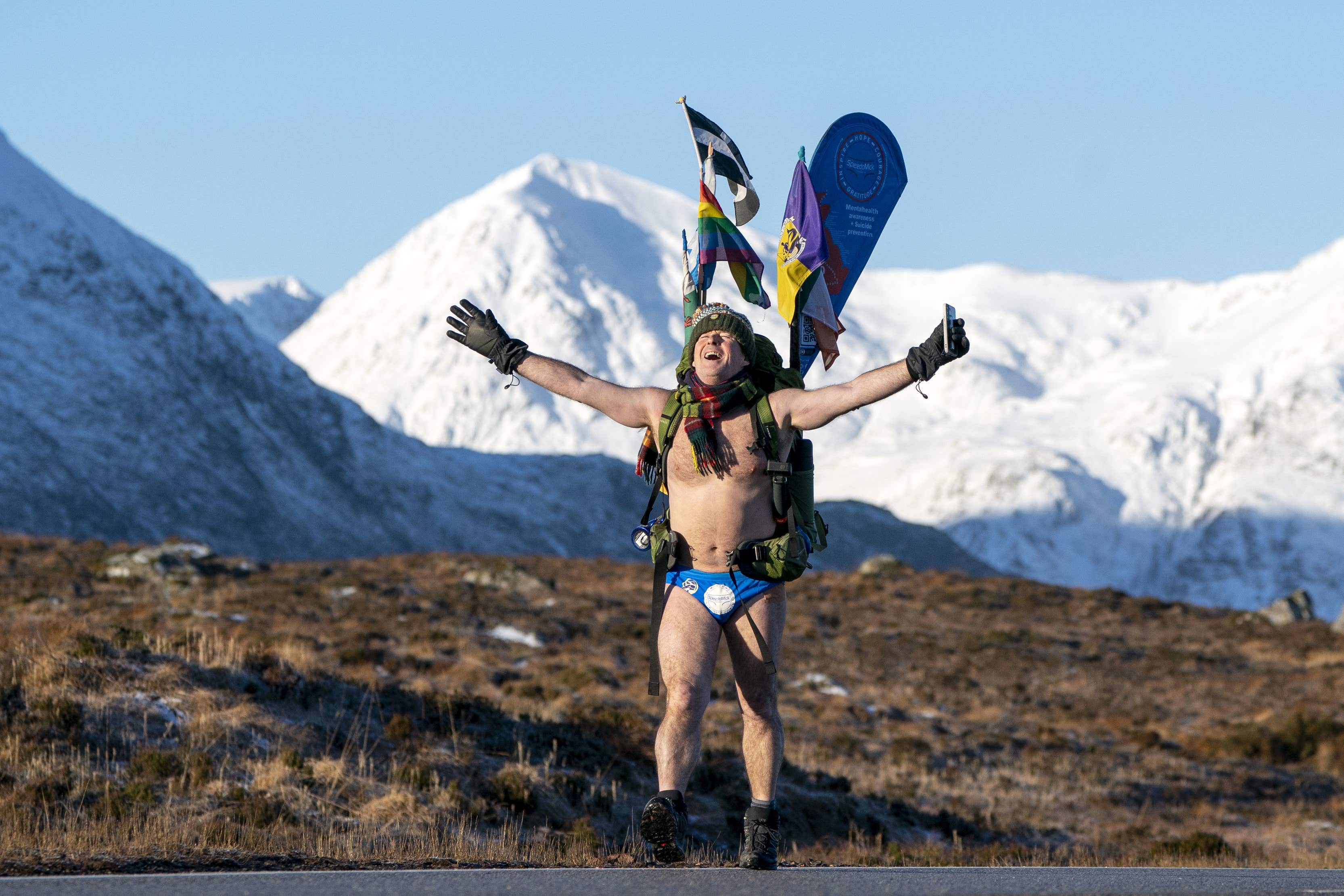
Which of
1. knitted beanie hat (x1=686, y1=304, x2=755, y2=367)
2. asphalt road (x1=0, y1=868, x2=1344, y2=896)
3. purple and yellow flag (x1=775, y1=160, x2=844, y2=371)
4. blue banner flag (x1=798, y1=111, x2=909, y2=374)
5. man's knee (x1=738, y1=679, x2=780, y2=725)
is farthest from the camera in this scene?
blue banner flag (x1=798, y1=111, x2=909, y2=374)

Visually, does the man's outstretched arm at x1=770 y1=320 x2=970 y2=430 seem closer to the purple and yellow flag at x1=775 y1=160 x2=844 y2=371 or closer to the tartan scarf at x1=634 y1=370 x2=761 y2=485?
the tartan scarf at x1=634 y1=370 x2=761 y2=485

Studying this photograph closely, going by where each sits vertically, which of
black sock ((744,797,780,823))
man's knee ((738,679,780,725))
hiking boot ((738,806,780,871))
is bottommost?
hiking boot ((738,806,780,871))

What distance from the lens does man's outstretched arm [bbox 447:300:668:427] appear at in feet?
23.3

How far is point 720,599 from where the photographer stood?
6766 millimetres

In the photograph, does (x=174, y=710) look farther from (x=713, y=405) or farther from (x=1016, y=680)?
(x=1016, y=680)

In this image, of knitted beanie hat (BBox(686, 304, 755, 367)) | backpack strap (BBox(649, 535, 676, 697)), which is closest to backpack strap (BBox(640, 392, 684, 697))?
backpack strap (BBox(649, 535, 676, 697))

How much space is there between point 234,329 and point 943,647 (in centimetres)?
8512

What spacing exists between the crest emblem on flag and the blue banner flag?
0.39 meters

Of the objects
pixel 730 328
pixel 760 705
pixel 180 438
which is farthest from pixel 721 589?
pixel 180 438

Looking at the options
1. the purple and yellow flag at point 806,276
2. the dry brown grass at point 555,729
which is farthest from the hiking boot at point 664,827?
the purple and yellow flag at point 806,276

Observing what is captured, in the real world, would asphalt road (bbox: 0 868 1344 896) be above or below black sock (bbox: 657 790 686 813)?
below

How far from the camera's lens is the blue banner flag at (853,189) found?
347 inches

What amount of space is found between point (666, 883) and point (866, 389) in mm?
2233

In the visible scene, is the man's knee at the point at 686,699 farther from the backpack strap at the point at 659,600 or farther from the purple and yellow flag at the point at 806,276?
the purple and yellow flag at the point at 806,276
